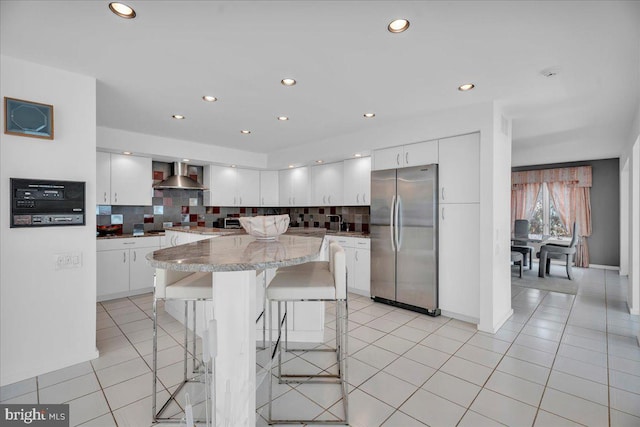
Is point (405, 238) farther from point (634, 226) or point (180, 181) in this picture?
point (180, 181)

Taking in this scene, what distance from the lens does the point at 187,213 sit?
5.34m

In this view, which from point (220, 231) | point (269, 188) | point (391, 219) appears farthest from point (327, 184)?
point (220, 231)

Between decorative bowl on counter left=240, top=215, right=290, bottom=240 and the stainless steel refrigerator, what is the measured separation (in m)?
2.09

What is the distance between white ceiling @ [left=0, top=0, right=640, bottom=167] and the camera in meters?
1.68

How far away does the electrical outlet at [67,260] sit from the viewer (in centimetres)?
230

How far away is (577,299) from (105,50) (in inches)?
239

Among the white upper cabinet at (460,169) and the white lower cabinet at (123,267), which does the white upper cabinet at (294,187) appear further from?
the white upper cabinet at (460,169)

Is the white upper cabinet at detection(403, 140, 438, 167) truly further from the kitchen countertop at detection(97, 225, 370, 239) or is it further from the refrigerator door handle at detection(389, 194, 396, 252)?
the kitchen countertop at detection(97, 225, 370, 239)

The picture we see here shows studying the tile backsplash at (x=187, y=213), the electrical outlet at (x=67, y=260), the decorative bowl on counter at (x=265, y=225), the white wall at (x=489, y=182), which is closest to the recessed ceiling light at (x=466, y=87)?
the white wall at (x=489, y=182)

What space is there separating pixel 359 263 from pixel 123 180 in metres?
3.68

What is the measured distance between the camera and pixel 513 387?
2.12 meters

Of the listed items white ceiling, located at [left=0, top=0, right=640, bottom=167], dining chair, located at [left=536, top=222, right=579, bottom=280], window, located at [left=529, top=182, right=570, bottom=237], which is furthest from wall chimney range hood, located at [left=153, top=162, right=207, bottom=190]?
window, located at [left=529, top=182, right=570, bottom=237]

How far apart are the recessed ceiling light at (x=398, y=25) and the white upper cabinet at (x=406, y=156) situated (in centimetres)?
191

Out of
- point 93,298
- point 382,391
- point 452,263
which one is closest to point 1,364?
point 93,298
